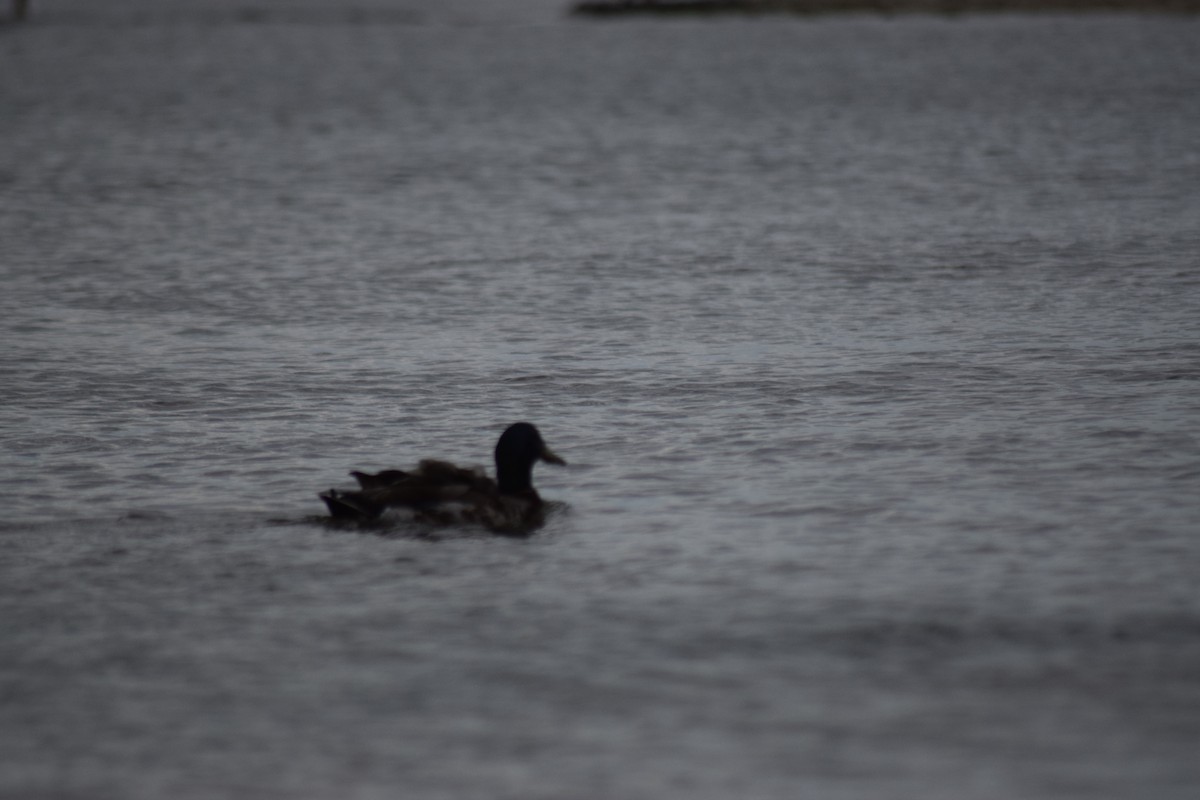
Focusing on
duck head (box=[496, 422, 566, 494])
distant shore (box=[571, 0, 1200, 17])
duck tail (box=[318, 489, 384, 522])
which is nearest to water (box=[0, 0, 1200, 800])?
duck tail (box=[318, 489, 384, 522])

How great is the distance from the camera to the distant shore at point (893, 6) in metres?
88.3

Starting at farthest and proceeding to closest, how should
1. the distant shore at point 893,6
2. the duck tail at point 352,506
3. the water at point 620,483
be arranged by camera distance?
the distant shore at point 893,6 → the duck tail at point 352,506 → the water at point 620,483

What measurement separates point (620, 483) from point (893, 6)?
86.7 metres

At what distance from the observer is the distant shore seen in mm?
88312

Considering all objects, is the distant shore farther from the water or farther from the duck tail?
the duck tail

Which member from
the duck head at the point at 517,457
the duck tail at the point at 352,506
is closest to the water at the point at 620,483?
the duck tail at the point at 352,506

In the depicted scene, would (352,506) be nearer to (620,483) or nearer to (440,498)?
(440,498)

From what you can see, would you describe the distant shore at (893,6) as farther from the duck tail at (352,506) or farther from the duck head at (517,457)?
the duck tail at (352,506)

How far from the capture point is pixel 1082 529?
11.1 meters

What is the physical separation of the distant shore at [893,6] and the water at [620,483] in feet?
199

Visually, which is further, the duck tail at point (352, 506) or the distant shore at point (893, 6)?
the distant shore at point (893, 6)

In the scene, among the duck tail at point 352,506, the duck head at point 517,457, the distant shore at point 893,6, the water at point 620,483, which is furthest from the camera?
the distant shore at point 893,6

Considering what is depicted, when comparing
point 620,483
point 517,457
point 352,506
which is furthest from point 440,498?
point 620,483

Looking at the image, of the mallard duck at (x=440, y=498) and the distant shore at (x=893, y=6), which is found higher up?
the distant shore at (x=893, y=6)
